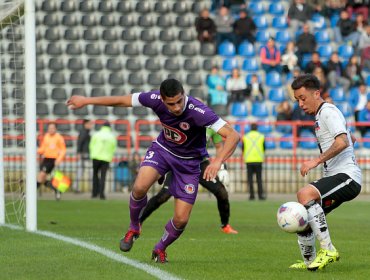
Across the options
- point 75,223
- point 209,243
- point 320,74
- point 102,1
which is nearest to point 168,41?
point 102,1

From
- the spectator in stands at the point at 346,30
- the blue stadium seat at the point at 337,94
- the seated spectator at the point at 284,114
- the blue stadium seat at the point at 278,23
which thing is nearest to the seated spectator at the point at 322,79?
the blue stadium seat at the point at 337,94

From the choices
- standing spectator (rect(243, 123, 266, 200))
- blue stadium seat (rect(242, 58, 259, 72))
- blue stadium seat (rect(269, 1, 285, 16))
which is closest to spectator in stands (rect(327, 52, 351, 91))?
blue stadium seat (rect(242, 58, 259, 72))

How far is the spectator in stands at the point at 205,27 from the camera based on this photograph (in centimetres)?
3057

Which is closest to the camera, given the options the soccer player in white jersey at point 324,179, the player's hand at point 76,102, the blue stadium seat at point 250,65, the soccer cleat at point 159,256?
the soccer player in white jersey at point 324,179

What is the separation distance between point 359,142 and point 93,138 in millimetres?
7617

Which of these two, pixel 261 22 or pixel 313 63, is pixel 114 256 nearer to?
pixel 313 63

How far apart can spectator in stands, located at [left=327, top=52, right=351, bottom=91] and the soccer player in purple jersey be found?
19886 millimetres

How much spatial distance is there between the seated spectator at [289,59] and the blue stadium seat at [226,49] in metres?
1.84

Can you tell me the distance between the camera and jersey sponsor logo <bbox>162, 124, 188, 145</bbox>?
388 inches

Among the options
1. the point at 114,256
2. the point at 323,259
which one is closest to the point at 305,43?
the point at 114,256

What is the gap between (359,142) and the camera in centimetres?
2777

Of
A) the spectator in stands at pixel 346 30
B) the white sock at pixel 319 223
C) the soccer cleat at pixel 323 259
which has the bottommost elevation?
the soccer cleat at pixel 323 259

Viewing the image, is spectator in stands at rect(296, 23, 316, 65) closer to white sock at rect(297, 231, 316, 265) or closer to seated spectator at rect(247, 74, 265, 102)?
seated spectator at rect(247, 74, 265, 102)

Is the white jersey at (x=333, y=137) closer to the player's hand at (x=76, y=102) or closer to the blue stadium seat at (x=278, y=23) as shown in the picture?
the player's hand at (x=76, y=102)
